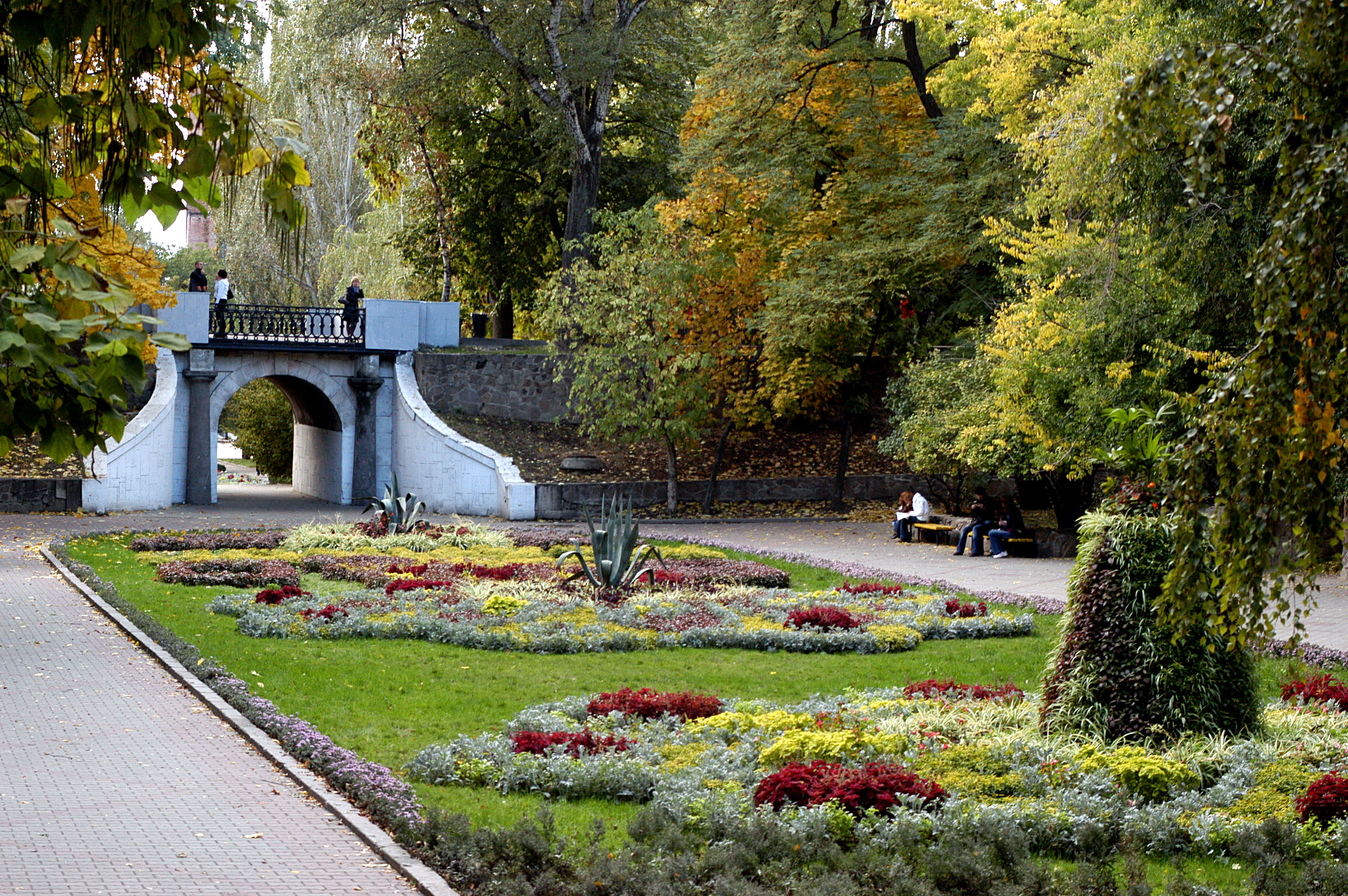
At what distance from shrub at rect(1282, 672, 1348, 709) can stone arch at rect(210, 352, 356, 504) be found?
2388cm

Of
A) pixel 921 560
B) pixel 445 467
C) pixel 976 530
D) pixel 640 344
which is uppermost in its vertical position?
pixel 640 344

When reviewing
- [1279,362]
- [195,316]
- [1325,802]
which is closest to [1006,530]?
[1325,802]

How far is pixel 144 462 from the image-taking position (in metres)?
26.3

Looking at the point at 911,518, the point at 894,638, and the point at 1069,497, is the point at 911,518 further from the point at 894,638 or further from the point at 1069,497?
the point at 894,638

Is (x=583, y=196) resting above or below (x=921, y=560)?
above

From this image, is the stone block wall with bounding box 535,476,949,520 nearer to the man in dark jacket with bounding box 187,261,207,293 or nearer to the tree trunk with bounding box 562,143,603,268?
the tree trunk with bounding box 562,143,603,268

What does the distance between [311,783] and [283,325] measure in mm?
24090

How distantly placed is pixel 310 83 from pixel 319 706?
30998 millimetres

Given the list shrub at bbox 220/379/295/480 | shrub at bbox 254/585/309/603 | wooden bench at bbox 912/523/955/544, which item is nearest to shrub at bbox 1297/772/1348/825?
shrub at bbox 254/585/309/603

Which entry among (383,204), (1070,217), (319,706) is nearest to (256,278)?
(383,204)

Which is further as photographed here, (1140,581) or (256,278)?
(256,278)

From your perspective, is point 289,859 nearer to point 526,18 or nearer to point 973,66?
point 973,66

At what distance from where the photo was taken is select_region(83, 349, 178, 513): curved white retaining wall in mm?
25219

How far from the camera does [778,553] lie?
66.1 ft
